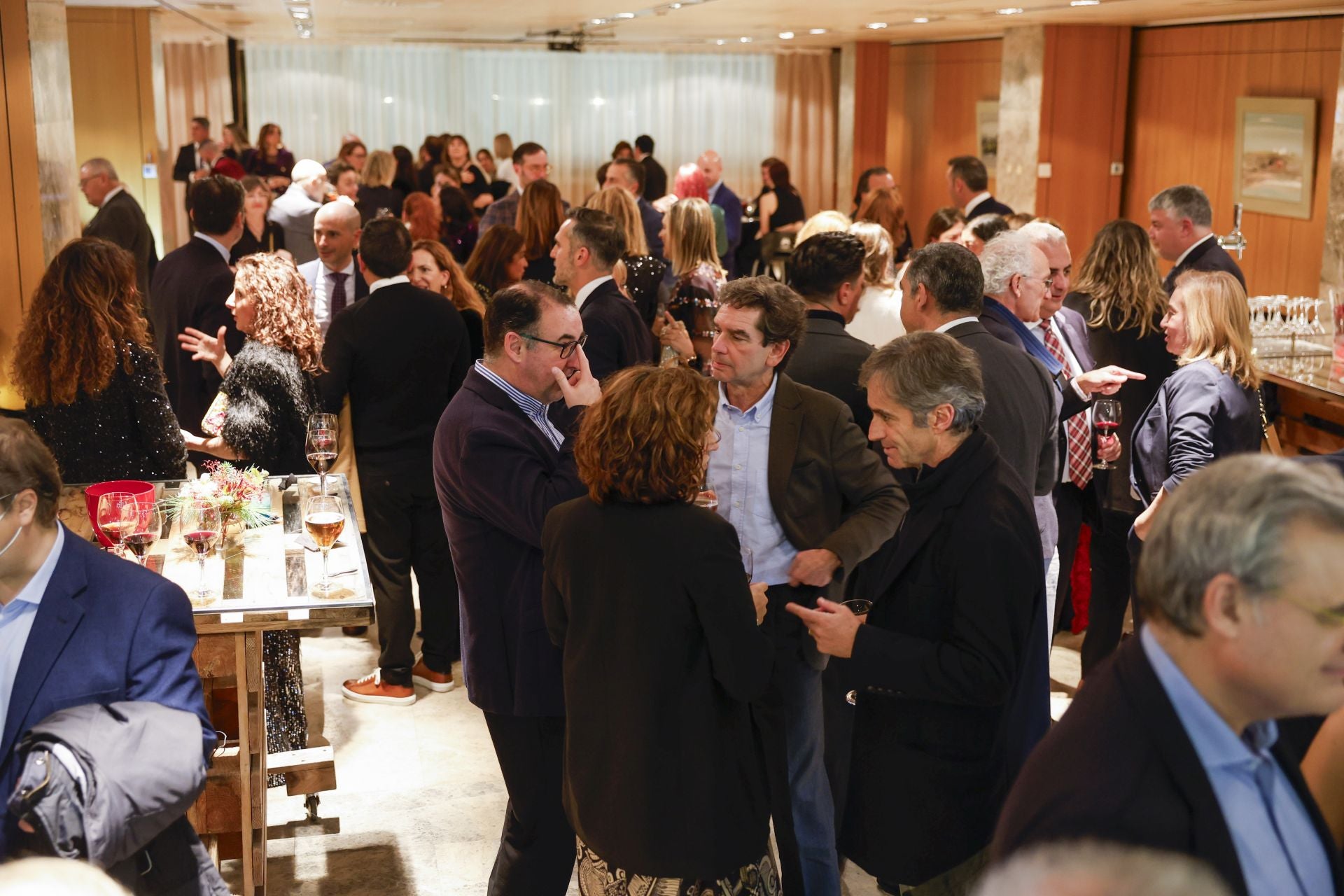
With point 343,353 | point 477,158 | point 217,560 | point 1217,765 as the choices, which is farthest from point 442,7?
point 1217,765

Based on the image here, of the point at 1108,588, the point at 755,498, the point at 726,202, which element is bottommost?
the point at 1108,588

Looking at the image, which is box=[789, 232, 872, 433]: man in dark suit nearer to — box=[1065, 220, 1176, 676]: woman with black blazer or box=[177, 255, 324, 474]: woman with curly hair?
box=[1065, 220, 1176, 676]: woman with black blazer

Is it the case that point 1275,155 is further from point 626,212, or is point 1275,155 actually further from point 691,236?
point 626,212

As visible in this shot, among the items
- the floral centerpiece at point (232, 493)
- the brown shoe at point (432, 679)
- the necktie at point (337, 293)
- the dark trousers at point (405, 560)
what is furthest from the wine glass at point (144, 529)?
the necktie at point (337, 293)

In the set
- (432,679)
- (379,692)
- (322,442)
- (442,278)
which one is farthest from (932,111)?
(322,442)

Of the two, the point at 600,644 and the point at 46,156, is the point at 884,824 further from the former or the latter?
the point at 46,156

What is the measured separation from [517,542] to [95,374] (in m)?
1.71

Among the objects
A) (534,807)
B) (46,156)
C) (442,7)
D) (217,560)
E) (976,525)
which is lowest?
(534,807)

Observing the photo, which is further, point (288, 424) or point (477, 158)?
point (477, 158)

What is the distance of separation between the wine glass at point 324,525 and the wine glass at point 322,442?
54 cm

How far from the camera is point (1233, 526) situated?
1269 mm

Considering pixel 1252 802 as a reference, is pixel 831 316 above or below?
above

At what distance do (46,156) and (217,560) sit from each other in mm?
2829

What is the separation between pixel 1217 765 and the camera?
1.29m
